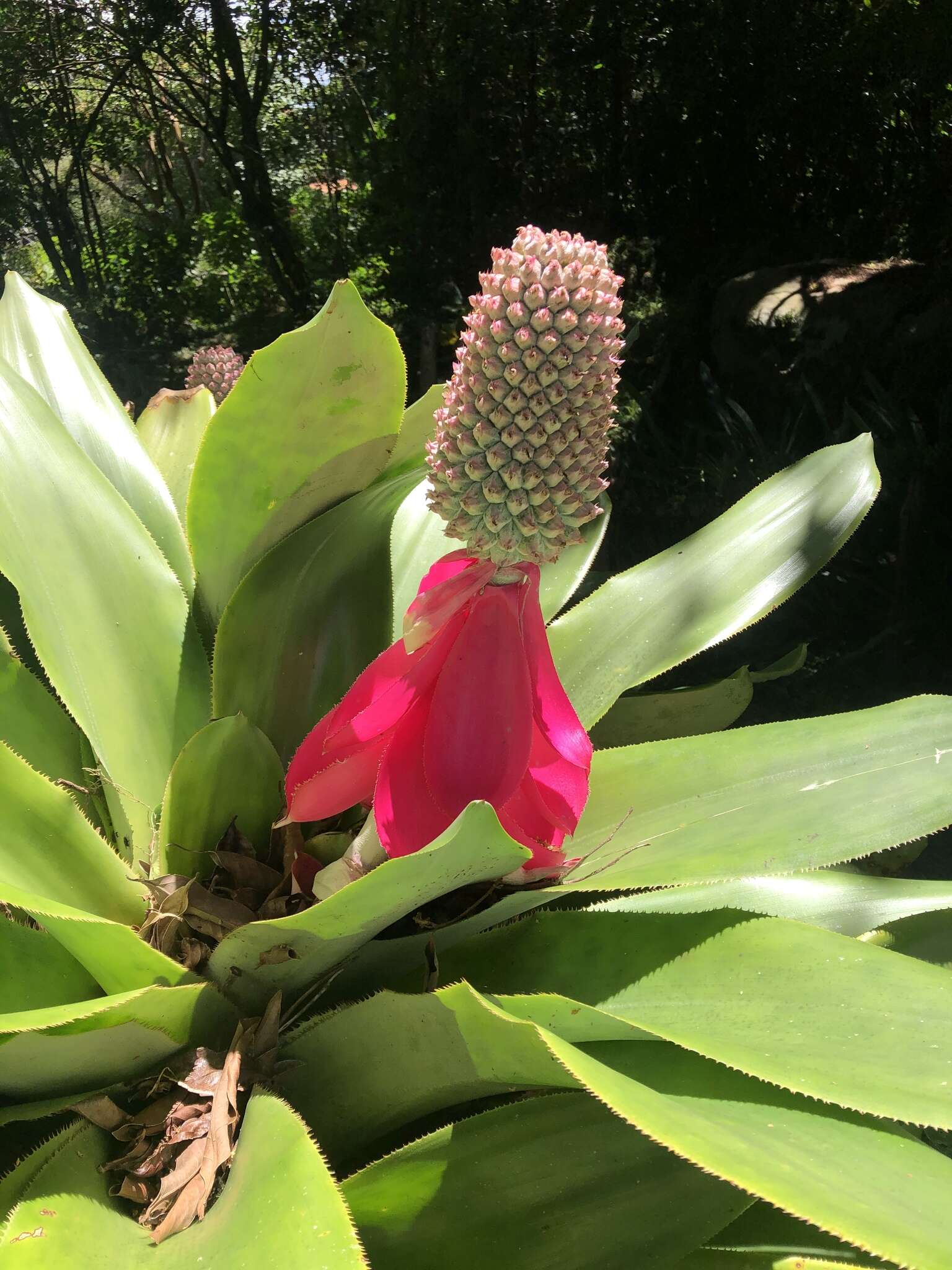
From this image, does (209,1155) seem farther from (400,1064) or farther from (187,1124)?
(400,1064)

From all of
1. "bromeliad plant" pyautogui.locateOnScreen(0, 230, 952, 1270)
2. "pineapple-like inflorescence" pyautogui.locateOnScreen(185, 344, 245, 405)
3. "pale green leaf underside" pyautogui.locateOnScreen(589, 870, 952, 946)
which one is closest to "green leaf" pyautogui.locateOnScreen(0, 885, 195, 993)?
"bromeliad plant" pyautogui.locateOnScreen(0, 230, 952, 1270)

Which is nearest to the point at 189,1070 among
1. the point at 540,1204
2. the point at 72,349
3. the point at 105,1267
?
the point at 105,1267

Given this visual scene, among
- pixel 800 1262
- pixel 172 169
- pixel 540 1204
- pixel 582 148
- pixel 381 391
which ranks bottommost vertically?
pixel 800 1262

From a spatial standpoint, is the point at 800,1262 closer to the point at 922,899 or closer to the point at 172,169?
the point at 922,899

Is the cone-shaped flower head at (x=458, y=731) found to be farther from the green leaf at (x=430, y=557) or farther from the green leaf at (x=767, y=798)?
the green leaf at (x=430, y=557)

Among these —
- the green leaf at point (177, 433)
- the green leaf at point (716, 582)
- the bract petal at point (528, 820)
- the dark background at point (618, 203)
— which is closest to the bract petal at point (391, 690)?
the bract petal at point (528, 820)

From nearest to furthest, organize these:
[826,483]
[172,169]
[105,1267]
Answer: 1. [105,1267]
2. [826,483]
3. [172,169]

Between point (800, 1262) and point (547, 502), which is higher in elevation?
point (547, 502)

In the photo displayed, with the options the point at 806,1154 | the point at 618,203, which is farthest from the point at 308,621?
the point at 618,203

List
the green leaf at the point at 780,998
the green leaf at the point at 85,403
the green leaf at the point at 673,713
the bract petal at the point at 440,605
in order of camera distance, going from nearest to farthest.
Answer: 1. the green leaf at the point at 780,998
2. the bract petal at the point at 440,605
3. the green leaf at the point at 85,403
4. the green leaf at the point at 673,713
